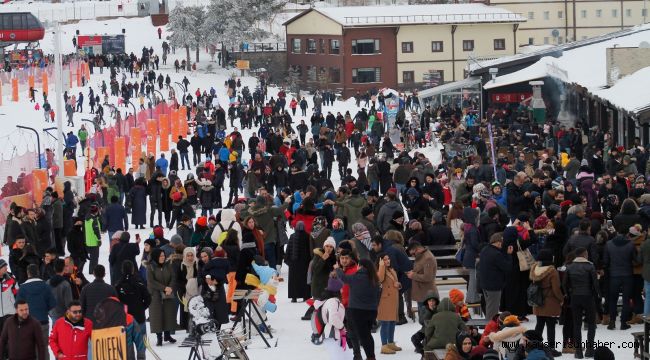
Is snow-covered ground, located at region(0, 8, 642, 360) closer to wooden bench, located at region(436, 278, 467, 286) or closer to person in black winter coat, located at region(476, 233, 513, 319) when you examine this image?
wooden bench, located at region(436, 278, 467, 286)

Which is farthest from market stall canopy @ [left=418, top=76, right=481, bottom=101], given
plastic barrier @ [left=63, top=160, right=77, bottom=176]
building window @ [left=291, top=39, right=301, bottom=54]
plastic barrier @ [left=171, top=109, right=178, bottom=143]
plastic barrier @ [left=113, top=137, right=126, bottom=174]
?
building window @ [left=291, top=39, right=301, bottom=54]

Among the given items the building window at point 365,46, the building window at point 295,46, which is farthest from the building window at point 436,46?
the building window at point 295,46

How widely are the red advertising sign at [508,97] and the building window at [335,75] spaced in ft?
112

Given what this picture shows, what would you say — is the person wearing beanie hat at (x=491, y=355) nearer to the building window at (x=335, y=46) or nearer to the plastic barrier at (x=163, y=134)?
the plastic barrier at (x=163, y=134)

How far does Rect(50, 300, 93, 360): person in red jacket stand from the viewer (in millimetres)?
14000

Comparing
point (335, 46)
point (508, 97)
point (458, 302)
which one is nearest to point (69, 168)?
point (508, 97)

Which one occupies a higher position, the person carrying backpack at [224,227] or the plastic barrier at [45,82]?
the plastic barrier at [45,82]

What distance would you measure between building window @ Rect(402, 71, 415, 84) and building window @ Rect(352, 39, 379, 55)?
2.14m

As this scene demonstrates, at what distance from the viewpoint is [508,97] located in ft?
148

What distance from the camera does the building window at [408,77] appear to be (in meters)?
80.7

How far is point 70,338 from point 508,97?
32.5m

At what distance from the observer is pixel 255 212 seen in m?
20.9

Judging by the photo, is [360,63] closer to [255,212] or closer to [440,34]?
[440,34]

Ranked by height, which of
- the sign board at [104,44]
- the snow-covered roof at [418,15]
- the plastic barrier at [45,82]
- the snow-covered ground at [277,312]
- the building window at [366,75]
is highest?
the snow-covered roof at [418,15]
